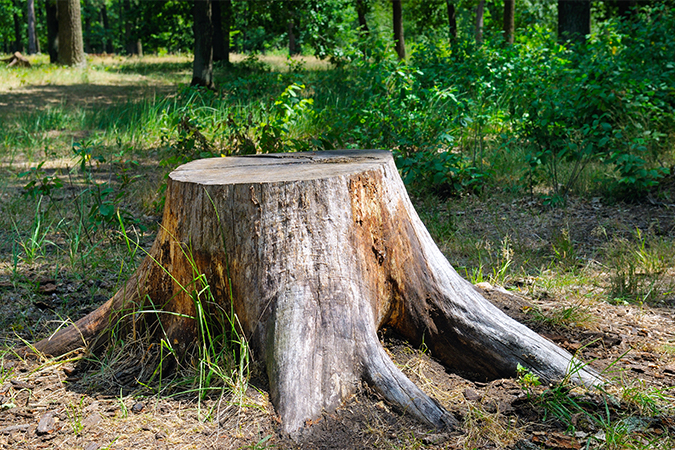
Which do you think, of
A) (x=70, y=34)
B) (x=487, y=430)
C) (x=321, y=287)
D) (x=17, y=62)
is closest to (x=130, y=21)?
(x=17, y=62)

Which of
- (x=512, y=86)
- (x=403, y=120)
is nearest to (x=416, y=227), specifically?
(x=403, y=120)

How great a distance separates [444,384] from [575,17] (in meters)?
9.74

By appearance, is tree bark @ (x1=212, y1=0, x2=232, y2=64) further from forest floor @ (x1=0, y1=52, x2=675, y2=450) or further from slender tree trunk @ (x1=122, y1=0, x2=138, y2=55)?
forest floor @ (x1=0, y1=52, x2=675, y2=450)

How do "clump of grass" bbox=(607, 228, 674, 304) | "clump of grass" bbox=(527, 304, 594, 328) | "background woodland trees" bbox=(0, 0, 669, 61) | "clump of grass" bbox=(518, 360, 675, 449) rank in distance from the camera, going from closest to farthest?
"clump of grass" bbox=(518, 360, 675, 449)
"clump of grass" bbox=(527, 304, 594, 328)
"clump of grass" bbox=(607, 228, 674, 304)
"background woodland trees" bbox=(0, 0, 669, 61)

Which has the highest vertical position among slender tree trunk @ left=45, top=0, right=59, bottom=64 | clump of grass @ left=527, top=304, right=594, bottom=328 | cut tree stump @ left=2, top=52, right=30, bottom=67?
slender tree trunk @ left=45, top=0, right=59, bottom=64

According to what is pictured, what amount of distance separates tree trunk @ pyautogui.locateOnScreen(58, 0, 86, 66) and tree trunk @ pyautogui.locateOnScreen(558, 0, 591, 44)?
12.9 meters

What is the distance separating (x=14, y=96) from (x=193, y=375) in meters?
10.6

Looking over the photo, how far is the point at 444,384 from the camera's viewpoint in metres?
2.40

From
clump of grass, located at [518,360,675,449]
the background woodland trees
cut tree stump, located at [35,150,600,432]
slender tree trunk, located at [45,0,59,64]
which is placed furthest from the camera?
slender tree trunk, located at [45,0,59,64]

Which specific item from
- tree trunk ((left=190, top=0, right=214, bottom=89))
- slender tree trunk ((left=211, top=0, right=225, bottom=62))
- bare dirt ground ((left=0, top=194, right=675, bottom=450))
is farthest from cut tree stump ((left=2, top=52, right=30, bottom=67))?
bare dirt ground ((left=0, top=194, right=675, bottom=450))

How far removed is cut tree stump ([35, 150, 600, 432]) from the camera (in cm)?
216

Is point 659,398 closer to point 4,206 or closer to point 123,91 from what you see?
point 4,206

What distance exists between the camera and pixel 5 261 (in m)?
3.91

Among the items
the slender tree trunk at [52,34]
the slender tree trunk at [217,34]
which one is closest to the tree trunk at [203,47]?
the slender tree trunk at [217,34]
